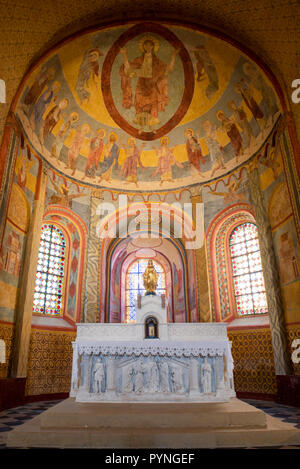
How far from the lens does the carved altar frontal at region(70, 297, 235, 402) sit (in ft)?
24.9

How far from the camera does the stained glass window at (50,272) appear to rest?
12508 millimetres

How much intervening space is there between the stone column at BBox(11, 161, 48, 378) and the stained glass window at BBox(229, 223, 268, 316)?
8.30 meters

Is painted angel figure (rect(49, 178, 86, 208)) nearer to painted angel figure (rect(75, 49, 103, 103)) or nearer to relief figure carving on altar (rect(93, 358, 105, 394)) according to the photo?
painted angel figure (rect(75, 49, 103, 103))

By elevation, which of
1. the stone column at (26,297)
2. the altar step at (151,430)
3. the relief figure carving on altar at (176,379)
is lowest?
the altar step at (151,430)

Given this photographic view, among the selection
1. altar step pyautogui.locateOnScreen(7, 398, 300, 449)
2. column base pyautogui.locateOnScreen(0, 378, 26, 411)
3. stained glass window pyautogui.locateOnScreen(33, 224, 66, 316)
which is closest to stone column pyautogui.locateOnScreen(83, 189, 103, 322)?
stained glass window pyautogui.locateOnScreen(33, 224, 66, 316)

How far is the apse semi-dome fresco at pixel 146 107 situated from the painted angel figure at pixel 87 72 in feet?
0.12

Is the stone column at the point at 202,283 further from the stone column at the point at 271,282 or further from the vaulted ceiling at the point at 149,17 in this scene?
the vaulted ceiling at the point at 149,17

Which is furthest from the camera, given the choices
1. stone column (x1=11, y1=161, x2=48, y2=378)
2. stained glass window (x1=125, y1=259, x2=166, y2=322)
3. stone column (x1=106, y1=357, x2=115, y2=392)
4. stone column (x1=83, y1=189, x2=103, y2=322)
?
stained glass window (x1=125, y1=259, x2=166, y2=322)

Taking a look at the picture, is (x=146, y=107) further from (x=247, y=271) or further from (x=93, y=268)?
(x=247, y=271)

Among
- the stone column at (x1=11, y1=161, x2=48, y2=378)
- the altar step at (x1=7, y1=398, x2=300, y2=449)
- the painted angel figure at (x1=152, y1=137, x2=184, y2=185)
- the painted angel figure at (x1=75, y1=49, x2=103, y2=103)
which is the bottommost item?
the altar step at (x1=7, y1=398, x2=300, y2=449)

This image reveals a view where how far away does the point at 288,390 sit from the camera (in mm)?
9172

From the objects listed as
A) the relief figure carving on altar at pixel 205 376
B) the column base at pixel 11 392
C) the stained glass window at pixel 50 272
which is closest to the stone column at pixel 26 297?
the column base at pixel 11 392

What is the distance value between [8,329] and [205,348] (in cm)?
596
